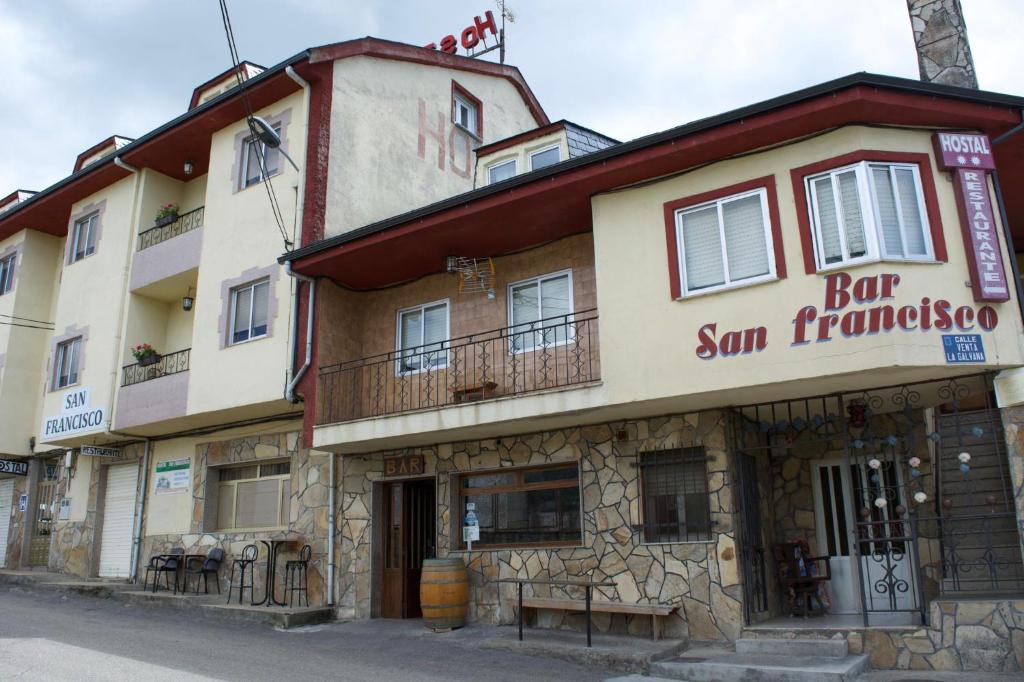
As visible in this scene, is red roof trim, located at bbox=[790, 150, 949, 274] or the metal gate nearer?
red roof trim, located at bbox=[790, 150, 949, 274]

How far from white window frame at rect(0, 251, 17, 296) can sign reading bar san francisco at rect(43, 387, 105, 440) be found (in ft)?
17.1

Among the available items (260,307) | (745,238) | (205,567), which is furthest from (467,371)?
(205,567)

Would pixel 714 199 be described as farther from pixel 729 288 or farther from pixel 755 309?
pixel 755 309

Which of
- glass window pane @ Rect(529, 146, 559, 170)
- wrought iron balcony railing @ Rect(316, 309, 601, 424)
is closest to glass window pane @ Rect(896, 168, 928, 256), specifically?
wrought iron balcony railing @ Rect(316, 309, 601, 424)

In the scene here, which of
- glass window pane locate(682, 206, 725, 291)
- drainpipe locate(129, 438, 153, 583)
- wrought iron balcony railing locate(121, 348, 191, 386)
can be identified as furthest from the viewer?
wrought iron balcony railing locate(121, 348, 191, 386)

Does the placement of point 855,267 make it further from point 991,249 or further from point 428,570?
point 428,570

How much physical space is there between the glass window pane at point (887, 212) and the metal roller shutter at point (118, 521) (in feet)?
49.8

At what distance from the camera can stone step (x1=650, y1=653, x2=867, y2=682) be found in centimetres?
802

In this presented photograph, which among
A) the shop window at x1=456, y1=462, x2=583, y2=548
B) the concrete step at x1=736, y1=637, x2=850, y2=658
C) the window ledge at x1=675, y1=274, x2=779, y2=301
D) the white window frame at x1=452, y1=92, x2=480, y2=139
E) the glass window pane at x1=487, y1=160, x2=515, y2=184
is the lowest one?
the concrete step at x1=736, y1=637, x2=850, y2=658

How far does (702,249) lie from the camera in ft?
32.7

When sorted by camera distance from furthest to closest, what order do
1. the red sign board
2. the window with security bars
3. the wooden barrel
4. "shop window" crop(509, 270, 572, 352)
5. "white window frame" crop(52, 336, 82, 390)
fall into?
"white window frame" crop(52, 336, 82, 390) < "shop window" crop(509, 270, 572, 352) < the wooden barrel < the window with security bars < the red sign board

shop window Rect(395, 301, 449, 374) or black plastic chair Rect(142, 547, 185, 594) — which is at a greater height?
shop window Rect(395, 301, 449, 374)

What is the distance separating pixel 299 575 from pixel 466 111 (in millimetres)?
10952

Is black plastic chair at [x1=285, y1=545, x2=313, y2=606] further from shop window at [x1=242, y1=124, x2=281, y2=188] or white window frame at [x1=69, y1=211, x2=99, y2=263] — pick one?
white window frame at [x1=69, y1=211, x2=99, y2=263]
